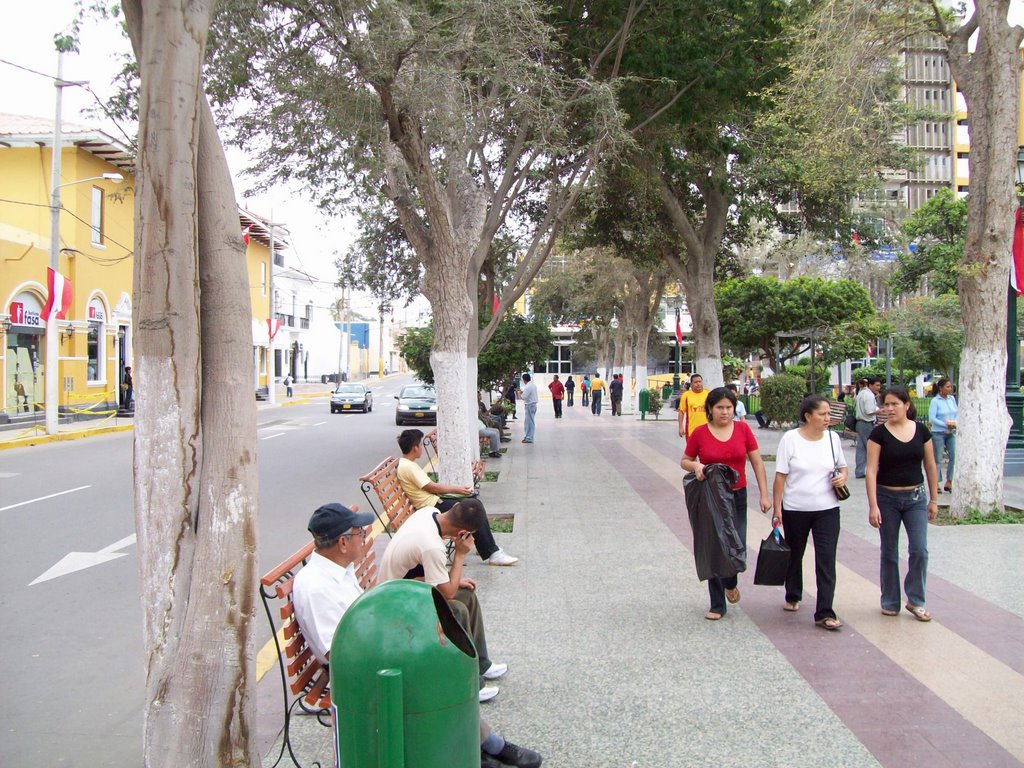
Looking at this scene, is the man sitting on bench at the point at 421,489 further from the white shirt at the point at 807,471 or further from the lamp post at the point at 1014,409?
the lamp post at the point at 1014,409

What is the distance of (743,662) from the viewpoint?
5.36 metres

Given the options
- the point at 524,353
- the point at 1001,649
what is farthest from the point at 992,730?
the point at 524,353

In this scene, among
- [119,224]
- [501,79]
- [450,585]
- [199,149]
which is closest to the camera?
[199,149]

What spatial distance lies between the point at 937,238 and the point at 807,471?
60.9 ft

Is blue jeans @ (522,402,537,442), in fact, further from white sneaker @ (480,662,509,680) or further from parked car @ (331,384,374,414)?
white sneaker @ (480,662,509,680)

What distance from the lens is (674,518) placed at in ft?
34.6

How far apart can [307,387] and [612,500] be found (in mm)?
57395

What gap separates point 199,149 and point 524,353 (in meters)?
18.4

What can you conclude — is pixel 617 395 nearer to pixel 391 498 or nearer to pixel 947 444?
pixel 947 444

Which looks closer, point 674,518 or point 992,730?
point 992,730

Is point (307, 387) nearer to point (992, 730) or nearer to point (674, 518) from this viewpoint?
point (674, 518)

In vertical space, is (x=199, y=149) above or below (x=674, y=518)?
above

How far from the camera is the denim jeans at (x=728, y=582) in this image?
627 cm

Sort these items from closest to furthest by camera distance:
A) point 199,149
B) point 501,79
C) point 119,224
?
point 199,149 → point 501,79 → point 119,224
